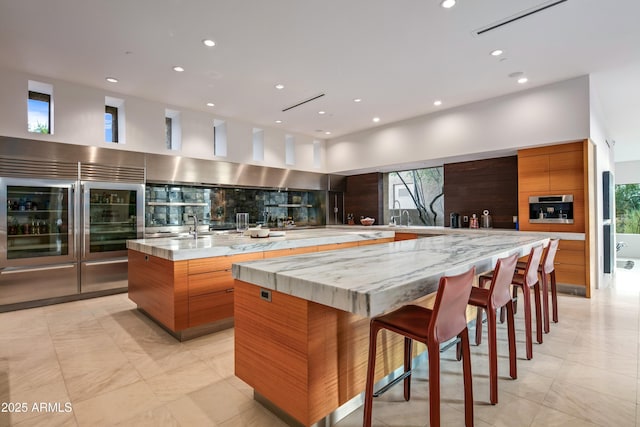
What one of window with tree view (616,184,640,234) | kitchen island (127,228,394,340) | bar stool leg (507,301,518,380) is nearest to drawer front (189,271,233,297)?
kitchen island (127,228,394,340)

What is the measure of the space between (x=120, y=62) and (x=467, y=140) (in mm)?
5030

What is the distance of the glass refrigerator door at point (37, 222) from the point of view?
156 inches

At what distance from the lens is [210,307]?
303 cm

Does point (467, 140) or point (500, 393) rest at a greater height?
point (467, 140)

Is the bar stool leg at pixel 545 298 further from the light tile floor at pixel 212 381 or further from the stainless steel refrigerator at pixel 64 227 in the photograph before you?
the stainless steel refrigerator at pixel 64 227

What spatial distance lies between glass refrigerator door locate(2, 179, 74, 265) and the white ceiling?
146 cm

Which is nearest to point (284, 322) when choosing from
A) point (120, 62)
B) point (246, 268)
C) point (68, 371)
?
point (246, 268)

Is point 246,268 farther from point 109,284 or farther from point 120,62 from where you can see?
point 109,284

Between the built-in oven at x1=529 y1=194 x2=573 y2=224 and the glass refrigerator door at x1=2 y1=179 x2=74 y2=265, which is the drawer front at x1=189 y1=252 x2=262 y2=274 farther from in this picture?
the built-in oven at x1=529 y1=194 x2=573 y2=224

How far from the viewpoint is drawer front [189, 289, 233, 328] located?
9.59ft

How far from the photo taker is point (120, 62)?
3795mm

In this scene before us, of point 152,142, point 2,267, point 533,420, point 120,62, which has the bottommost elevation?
point 533,420

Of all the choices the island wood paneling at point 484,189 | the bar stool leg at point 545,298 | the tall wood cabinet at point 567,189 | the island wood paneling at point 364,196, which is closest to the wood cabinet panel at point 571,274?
the tall wood cabinet at point 567,189

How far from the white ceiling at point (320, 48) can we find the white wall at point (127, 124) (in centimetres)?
18
